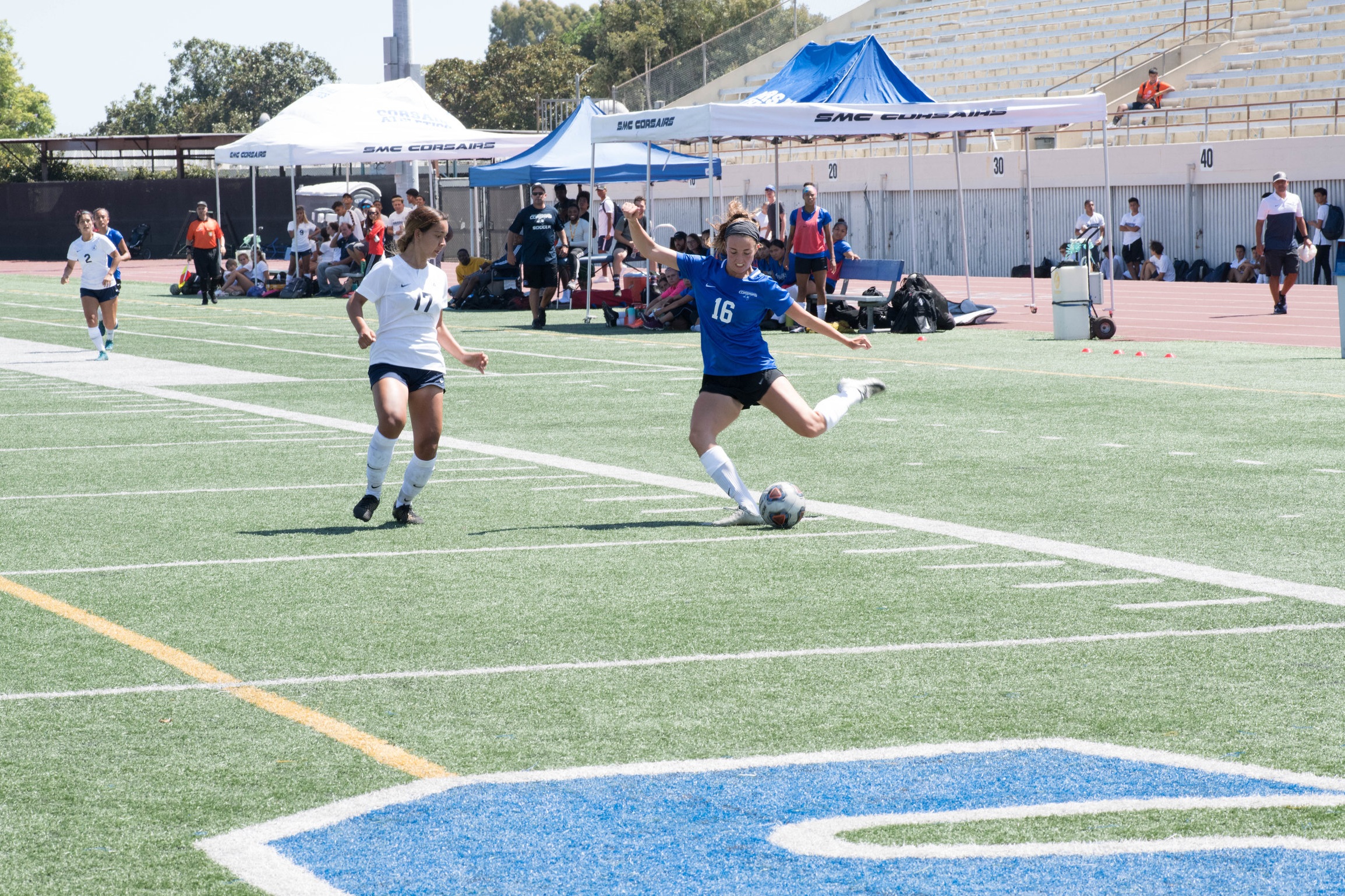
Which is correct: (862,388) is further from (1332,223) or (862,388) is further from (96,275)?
(1332,223)

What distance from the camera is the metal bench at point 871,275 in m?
23.8

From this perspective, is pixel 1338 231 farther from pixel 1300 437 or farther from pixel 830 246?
pixel 1300 437

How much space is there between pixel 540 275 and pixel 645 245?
16.2 meters

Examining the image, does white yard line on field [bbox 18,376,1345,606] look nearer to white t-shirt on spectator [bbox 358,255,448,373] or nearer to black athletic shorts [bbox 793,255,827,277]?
white t-shirt on spectator [bbox 358,255,448,373]

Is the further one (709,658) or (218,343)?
(218,343)

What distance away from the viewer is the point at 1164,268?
3494cm

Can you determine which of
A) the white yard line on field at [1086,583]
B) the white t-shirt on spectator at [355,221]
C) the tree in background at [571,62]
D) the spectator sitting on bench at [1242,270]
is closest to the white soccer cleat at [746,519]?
the white yard line on field at [1086,583]

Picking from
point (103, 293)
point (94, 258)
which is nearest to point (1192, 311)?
point (103, 293)

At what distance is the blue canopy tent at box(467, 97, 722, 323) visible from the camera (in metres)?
30.7

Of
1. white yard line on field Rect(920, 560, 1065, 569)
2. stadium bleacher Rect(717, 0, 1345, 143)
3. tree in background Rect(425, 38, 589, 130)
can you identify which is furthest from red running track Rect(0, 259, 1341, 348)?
tree in background Rect(425, 38, 589, 130)

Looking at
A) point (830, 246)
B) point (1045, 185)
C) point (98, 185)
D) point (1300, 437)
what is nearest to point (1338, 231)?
point (1045, 185)

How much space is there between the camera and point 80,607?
294 inches

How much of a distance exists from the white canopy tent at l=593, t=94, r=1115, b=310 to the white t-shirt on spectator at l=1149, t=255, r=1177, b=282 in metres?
11.2

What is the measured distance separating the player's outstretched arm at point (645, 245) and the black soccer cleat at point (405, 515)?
1.86 metres
